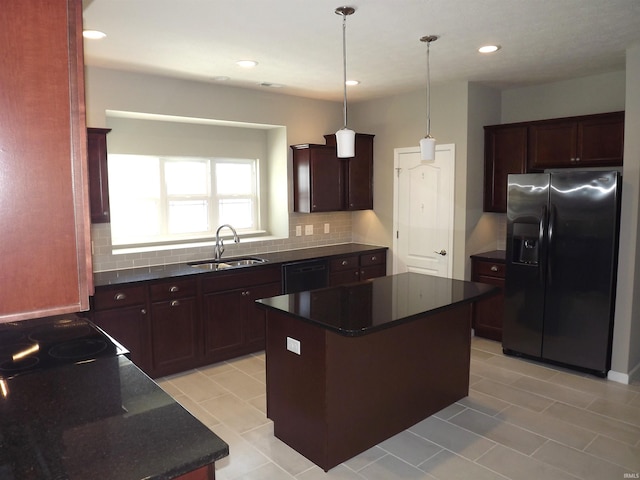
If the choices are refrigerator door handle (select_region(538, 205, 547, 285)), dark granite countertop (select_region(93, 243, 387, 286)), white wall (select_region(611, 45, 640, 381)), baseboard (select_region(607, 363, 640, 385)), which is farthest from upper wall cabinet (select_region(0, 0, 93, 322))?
baseboard (select_region(607, 363, 640, 385))

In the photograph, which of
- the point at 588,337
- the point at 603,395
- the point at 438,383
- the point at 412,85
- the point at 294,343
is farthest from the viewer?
the point at 412,85

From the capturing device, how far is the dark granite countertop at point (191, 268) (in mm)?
3891

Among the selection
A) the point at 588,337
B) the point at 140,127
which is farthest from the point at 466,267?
the point at 140,127

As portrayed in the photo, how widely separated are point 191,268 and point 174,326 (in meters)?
0.60

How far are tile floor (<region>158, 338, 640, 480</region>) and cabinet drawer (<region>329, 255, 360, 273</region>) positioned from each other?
1518 millimetres

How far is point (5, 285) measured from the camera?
0.91 metres

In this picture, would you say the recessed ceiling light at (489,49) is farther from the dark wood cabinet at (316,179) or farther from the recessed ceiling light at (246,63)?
the dark wood cabinet at (316,179)

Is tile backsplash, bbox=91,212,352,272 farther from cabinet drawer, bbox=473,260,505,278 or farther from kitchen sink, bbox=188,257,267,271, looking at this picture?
cabinet drawer, bbox=473,260,505,278

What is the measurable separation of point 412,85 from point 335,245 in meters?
2.19

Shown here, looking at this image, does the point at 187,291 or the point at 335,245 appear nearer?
the point at 187,291

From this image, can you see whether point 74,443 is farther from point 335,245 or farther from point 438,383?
point 335,245

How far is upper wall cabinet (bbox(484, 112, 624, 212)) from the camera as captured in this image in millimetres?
4266

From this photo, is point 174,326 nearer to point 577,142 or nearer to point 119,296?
point 119,296

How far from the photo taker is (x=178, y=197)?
505cm
